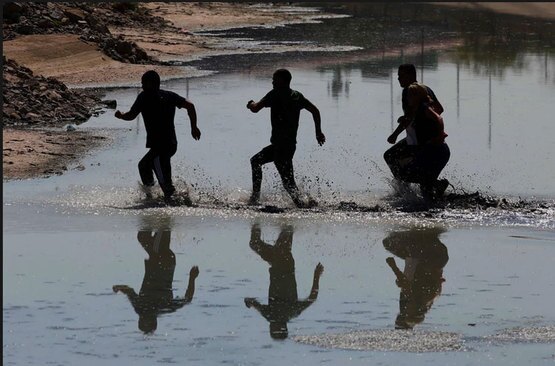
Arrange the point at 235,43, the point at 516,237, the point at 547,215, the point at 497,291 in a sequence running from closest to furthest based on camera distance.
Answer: the point at 497,291, the point at 516,237, the point at 547,215, the point at 235,43

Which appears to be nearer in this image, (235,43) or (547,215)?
(547,215)

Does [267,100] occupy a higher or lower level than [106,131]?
higher

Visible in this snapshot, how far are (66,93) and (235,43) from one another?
55.0ft

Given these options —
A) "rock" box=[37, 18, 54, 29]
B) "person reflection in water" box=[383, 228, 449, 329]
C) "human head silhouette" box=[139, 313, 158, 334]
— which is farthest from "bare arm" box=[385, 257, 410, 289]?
"rock" box=[37, 18, 54, 29]

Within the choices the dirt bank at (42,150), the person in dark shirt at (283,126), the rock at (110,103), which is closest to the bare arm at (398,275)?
the person in dark shirt at (283,126)

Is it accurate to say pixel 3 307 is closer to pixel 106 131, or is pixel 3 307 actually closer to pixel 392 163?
pixel 392 163

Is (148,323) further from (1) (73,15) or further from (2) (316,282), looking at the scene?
(1) (73,15)

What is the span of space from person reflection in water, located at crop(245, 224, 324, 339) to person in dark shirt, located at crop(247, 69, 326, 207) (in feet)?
4.16

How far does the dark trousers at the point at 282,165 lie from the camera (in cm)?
1622

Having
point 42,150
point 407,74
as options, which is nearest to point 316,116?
point 407,74

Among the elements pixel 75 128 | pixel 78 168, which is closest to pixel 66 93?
pixel 75 128

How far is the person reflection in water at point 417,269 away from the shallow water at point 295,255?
26 mm

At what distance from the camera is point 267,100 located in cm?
1608

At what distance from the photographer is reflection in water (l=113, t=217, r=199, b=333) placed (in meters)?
11.4
